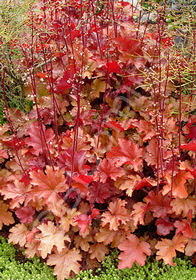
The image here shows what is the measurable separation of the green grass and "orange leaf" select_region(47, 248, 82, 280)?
0.26ft

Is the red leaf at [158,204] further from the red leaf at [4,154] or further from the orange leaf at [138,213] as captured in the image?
the red leaf at [4,154]

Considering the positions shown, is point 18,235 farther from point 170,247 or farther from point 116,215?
point 170,247

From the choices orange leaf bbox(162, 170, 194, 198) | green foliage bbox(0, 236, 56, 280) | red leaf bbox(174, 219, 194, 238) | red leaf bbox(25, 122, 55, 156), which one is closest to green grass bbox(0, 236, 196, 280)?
green foliage bbox(0, 236, 56, 280)

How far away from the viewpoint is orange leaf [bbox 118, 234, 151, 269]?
1.67 meters

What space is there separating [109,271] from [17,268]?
25.4 inches

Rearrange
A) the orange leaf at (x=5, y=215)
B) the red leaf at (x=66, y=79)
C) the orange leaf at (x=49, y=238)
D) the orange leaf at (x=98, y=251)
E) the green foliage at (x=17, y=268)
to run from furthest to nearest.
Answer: the red leaf at (x=66, y=79)
the orange leaf at (x=5, y=215)
the orange leaf at (x=98, y=251)
the green foliage at (x=17, y=268)
the orange leaf at (x=49, y=238)

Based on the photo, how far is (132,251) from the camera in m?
1.73

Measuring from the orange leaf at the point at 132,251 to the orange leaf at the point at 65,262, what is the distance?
29cm

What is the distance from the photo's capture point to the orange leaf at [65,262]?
171 cm

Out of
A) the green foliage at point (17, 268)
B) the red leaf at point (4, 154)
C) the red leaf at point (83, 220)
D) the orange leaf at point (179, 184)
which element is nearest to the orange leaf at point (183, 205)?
the orange leaf at point (179, 184)

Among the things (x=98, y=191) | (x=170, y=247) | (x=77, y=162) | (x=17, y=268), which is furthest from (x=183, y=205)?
(x=17, y=268)

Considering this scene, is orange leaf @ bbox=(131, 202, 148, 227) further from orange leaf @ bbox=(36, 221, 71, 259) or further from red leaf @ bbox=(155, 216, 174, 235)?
orange leaf @ bbox=(36, 221, 71, 259)

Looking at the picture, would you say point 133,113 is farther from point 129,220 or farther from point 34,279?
point 34,279

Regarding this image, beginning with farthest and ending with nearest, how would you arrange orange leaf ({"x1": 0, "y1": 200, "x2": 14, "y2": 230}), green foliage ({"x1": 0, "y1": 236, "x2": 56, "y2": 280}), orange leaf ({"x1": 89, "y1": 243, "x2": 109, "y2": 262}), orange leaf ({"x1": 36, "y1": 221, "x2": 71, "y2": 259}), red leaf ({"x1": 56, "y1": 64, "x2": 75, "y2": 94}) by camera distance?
red leaf ({"x1": 56, "y1": 64, "x2": 75, "y2": 94}) < orange leaf ({"x1": 0, "y1": 200, "x2": 14, "y2": 230}) < orange leaf ({"x1": 89, "y1": 243, "x2": 109, "y2": 262}) < green foliage ({"x1": 0, "y1": 236, "x2": 56, "y2": 280}) < orange leaf ({"x1": 36, "y1": 221, "x2": 71, "y2": 259})
